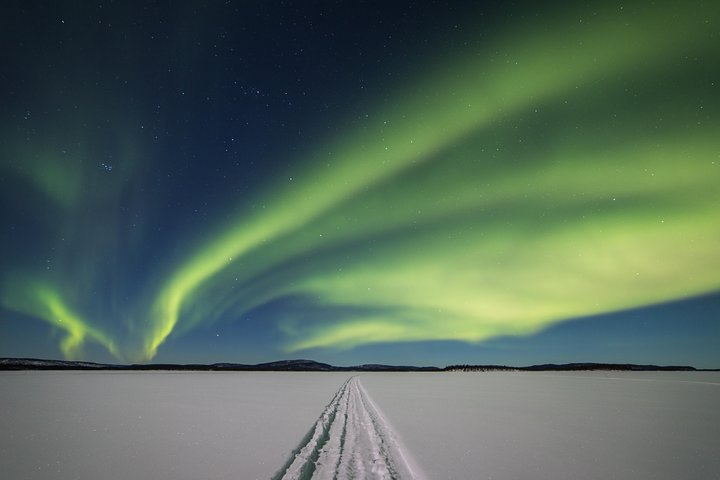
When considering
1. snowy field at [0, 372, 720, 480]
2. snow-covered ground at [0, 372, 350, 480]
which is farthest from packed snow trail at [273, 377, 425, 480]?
snow-covered ground at [0, 372, 350, 480]

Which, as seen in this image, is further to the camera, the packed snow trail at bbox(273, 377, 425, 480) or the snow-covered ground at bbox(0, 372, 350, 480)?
the snow-covered ground at bbox(0, 372, 350, 480)

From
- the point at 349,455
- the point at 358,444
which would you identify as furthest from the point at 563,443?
the point at 349,455

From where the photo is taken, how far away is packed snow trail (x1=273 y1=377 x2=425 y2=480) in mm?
4762

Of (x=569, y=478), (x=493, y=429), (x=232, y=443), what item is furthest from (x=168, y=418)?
(x=569, y=478)

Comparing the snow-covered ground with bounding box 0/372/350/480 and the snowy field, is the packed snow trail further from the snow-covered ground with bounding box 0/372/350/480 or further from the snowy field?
the snow-covered ground with bounding box 0/372/350/480

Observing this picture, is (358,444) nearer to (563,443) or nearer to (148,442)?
(563,443)

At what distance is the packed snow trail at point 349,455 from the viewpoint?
15.6 ft

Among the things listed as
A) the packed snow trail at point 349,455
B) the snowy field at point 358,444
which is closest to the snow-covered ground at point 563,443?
the snowy field at point 358,444

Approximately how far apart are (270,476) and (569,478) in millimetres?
3675

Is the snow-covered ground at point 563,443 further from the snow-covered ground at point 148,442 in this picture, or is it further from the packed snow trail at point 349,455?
the snow-covered ground at point 148,442

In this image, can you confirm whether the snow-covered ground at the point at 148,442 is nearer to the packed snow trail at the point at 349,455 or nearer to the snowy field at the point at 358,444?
the snowy field at the point at 358,444

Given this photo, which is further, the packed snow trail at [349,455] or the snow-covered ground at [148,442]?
the snow-covered ground at [148,442]

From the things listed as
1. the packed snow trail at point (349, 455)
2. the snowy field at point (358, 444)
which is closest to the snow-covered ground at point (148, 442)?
the snowy field at point (358, 444)

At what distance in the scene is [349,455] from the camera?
18.7 ft
